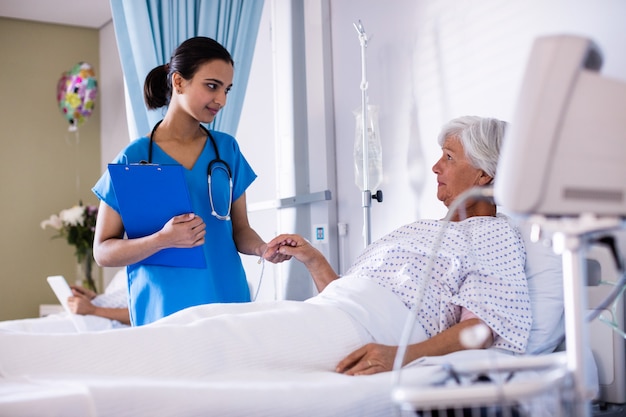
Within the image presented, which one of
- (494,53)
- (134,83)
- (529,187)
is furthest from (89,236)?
(529,187)

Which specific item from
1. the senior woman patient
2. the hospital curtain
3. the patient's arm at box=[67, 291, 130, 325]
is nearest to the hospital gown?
the senior woman patient

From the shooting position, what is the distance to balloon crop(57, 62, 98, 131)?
529 centimetres

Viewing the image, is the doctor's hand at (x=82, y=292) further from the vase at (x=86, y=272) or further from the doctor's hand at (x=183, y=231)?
the doctor's hand at (x=183, y=231)

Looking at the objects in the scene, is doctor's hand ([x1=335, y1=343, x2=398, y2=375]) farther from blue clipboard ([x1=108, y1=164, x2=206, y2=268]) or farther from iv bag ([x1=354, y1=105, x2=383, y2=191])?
iv bag ([x1=354, y1=105, x2=383, y2=191])

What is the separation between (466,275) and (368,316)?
0.29 m

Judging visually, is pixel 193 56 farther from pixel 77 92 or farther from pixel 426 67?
pixel 77 92

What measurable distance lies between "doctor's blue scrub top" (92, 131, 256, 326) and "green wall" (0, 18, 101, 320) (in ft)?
11.2

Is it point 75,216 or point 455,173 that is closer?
point 455,173

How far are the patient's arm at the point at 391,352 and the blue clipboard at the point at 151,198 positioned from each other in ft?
2.23

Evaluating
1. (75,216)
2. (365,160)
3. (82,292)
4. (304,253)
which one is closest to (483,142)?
(304,253)

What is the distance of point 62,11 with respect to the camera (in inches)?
210

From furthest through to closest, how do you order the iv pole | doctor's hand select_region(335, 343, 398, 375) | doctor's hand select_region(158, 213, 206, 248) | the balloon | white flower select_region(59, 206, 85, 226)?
1. the balloon
2. white flower select_region(59, 206, 85, 226)
3. the iv pole
4. doctor's hand select_region(158, 213, 206, 248)
5. doctor's hand select_region(335, 343, 398, 375)

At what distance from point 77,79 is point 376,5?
2.81 meters

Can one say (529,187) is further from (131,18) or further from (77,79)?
(77,79)
